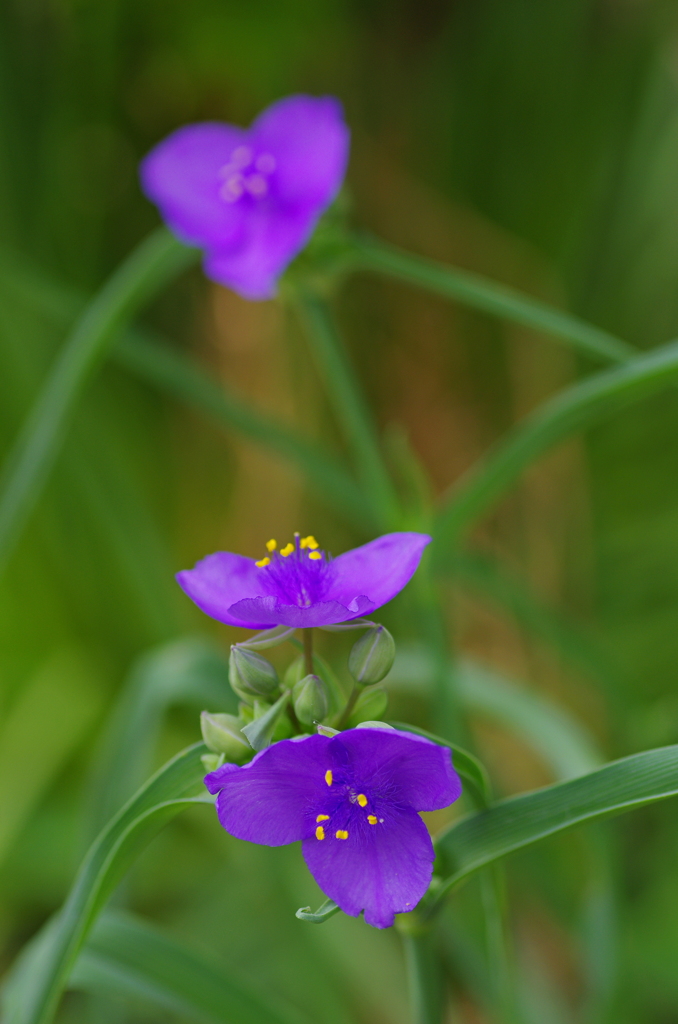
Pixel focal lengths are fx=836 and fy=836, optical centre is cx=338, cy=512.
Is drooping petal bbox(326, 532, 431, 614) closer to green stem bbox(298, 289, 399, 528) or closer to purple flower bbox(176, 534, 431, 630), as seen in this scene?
purple flower bbox(176, 534, 431, 630)

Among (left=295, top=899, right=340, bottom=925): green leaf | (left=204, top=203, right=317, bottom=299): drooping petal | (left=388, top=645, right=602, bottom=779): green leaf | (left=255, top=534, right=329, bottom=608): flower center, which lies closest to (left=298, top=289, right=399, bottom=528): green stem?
(left=204, top=203, right=317, bottom=299): drooping petal

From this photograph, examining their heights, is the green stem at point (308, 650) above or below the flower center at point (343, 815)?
above

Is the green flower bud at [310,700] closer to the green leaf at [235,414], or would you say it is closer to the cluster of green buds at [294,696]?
the cluster of green buds at [294,696]

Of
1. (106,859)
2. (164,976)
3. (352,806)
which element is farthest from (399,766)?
(164,976)

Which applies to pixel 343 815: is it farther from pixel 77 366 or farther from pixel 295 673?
pixel 77 366

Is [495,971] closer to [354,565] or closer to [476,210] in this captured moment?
[354,565]

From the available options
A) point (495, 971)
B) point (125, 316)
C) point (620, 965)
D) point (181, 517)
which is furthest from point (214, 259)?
point (181, 517)

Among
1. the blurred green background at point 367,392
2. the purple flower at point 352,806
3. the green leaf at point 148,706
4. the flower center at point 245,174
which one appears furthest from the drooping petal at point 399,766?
the blurred green background at point 367,392
